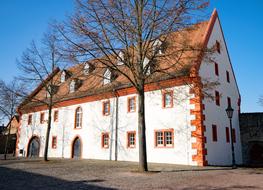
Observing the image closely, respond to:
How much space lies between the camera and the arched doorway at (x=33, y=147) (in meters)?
31.8

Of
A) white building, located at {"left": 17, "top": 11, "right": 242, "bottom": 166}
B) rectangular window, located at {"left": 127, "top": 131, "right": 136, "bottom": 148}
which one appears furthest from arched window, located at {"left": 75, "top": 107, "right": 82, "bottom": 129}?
rectangular window, located at {"left": 127, "top": 131, "right": 136, "bottom": 148}

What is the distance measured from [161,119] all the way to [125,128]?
3.97 meters

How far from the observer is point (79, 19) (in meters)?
13.2

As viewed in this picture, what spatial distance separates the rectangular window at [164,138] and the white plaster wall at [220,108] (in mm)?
2715

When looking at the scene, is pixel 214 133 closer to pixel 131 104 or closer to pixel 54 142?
pixel 131 104

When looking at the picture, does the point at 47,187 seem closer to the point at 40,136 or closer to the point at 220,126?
the point at 220,126

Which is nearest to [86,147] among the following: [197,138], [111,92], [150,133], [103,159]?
[103,159]

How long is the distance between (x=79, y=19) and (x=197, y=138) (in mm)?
11235

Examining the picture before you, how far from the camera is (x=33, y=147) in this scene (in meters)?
32.5

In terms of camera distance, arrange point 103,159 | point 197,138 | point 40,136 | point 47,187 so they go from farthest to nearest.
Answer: point 40,136 < point 103,159 < point 197,138 < point 47,187

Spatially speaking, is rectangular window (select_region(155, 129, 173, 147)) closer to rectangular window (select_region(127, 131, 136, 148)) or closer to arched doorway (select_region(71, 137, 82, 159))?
rectangular window (select_region(127, 131, 136, 148))

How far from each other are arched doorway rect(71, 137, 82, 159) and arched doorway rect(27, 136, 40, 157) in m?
7.39

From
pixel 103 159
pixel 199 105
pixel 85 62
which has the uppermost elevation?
pixel 85 62

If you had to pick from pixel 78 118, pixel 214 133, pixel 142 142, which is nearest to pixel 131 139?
pixel 214 133
